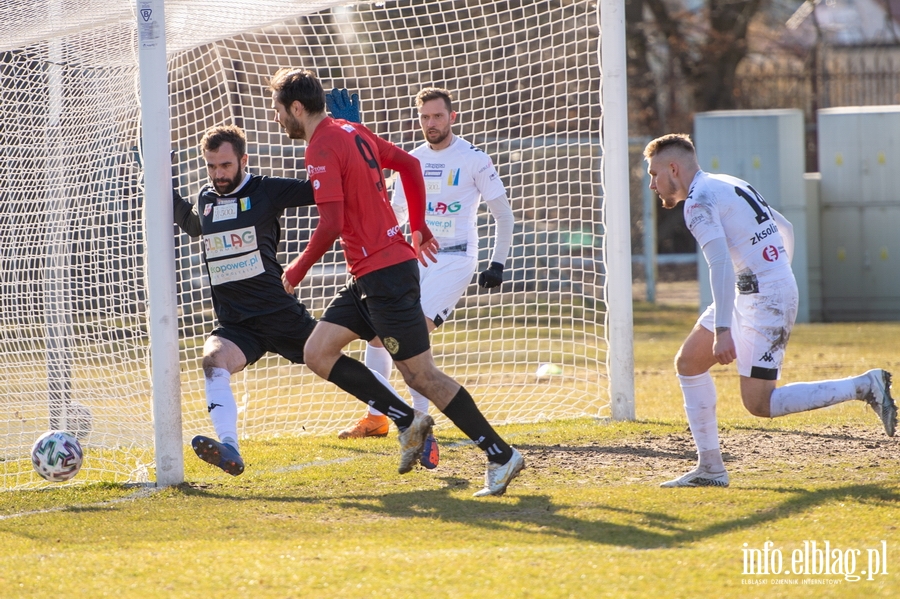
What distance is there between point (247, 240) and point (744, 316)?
253 centimetres

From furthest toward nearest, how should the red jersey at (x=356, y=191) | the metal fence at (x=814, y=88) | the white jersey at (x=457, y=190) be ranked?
the metal fence at (x=814, y=88)
the white jersey at (x=457, y=190)
the red jersey at (x=356, y=191)

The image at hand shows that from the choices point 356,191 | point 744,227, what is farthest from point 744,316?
point 356,191

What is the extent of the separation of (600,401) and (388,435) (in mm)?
2245

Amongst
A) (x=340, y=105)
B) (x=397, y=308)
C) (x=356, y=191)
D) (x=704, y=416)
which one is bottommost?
(x=704, y=416)

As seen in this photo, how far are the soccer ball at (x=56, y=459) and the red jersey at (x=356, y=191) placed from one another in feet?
5.89

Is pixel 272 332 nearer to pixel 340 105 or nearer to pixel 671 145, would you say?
pixel 340 105

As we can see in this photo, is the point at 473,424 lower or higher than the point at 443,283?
lower

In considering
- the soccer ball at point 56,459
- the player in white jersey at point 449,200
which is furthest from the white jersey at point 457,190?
the soccer ball at point 56,459

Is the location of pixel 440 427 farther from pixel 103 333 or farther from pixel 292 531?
pixel 292 531

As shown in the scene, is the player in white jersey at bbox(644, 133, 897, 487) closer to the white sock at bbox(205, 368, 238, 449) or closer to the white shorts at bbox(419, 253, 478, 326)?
the white shorts at bbox(419, 253, 478, 326)

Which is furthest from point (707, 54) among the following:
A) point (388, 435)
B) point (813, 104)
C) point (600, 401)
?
point (388, 435)

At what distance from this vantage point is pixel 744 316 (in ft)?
16.0

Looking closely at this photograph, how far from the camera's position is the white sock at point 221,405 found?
5.19 m

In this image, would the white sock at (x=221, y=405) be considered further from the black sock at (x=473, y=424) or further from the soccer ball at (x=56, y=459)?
the black sock at (x=473, y=424)
